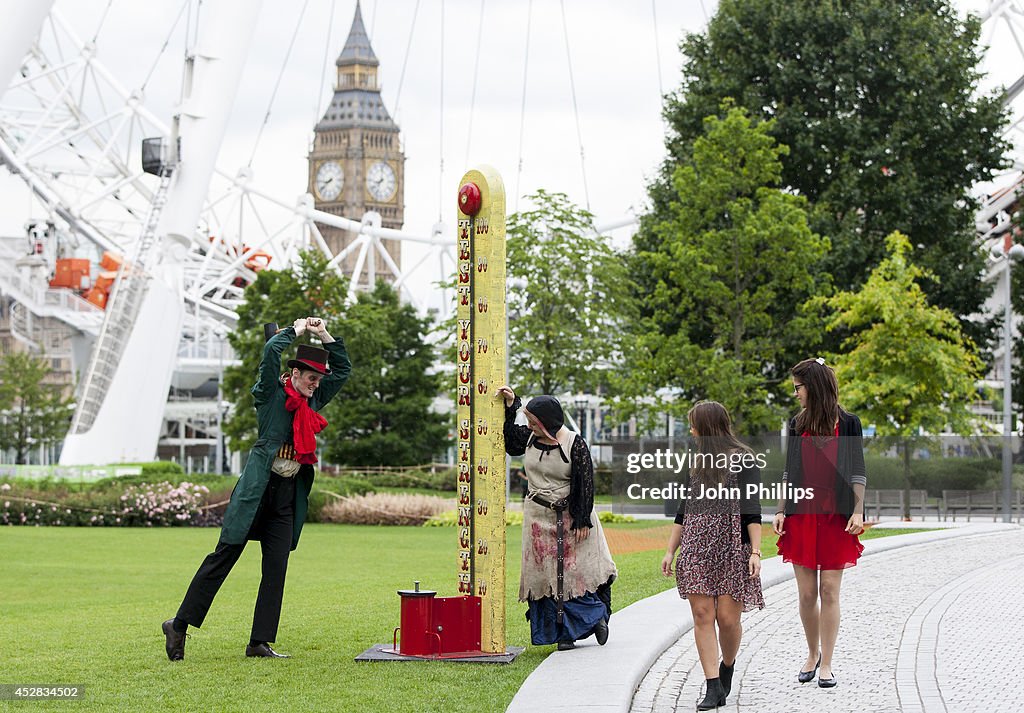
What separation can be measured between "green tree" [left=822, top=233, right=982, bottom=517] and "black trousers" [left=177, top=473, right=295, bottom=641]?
1995 centimetres

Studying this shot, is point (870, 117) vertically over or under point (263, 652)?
over

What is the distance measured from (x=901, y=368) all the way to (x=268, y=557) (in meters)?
21.8

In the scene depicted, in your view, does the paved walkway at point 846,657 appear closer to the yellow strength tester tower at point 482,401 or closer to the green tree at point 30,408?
the yellow strength tester tower at point 482,401

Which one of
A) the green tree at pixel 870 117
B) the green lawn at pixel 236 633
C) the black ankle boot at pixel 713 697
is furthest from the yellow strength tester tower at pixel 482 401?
the green tree at pixel 870 117

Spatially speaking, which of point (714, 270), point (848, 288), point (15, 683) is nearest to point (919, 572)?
point (15, 683)

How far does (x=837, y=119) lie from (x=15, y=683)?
34.3 m

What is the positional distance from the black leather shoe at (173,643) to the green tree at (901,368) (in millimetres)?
20410

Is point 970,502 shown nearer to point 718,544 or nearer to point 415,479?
point 415,479

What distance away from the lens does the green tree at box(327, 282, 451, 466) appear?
154 feet

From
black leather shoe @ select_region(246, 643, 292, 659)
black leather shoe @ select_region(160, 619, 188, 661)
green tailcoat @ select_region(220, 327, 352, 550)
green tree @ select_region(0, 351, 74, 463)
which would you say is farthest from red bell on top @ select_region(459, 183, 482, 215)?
green tree @ select_region(0, 351, 74, 463)

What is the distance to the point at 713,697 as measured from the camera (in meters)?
8.36

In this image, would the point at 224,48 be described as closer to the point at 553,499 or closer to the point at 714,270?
the point at 714,270

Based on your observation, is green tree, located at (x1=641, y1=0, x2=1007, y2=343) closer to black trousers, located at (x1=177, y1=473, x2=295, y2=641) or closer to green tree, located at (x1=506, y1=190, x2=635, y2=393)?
green tree, located at (x1=506, y1=190, x2=635, y2=393)

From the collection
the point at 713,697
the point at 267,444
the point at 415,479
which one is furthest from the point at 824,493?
the point at 415,479
